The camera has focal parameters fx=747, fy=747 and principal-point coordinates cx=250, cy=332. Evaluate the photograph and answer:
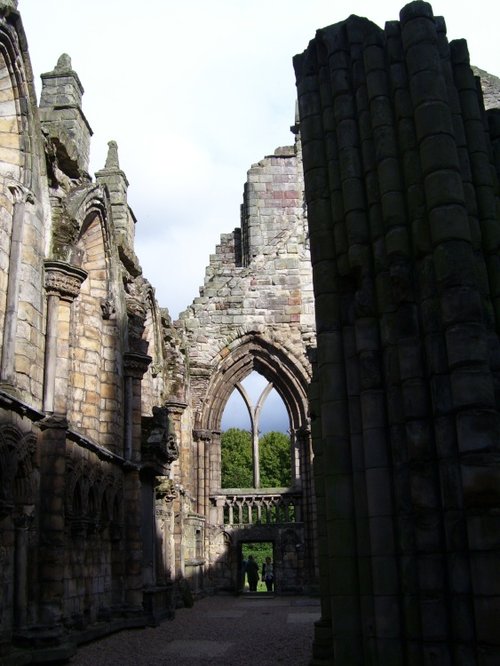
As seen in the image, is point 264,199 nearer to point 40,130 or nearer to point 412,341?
point 40,130

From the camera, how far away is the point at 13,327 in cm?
737

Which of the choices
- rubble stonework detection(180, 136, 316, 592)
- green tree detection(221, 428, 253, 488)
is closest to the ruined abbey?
rubble stonework detection(180, 136, 316, 592)

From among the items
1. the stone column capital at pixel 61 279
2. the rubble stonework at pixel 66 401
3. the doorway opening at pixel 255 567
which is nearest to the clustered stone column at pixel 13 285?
the rubble stonework at pixel 66 401

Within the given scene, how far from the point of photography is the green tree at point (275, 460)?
39469 millimetres

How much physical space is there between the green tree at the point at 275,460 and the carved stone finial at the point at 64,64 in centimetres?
2972

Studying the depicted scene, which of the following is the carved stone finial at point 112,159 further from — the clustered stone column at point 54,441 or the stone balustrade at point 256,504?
the stone balustrade at point 256,504

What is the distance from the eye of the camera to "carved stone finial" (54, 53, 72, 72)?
12.0m

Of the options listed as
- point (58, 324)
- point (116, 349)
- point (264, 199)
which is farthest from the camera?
point (264, 199)

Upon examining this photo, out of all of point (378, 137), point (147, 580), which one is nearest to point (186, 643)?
point (147, 580)

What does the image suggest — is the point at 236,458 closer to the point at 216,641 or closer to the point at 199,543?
the point at 199,543

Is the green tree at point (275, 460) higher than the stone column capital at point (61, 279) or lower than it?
higher

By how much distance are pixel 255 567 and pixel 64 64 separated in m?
14.3

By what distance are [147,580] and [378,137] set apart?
28.9ft

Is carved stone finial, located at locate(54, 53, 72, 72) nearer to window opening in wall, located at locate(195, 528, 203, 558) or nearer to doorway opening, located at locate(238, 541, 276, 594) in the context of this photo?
window opening in wall, located at locate(195, 528, 203, 558)
